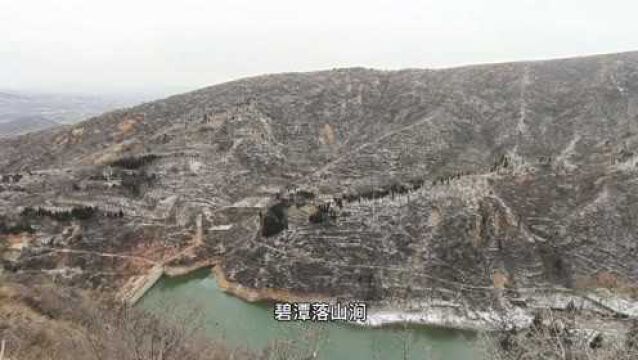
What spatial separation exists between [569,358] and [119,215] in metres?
55.7

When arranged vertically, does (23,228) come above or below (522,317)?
above

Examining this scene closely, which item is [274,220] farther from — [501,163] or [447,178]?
[501,163]

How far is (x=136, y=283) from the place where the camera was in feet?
177

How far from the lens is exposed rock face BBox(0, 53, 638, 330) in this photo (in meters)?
53.6

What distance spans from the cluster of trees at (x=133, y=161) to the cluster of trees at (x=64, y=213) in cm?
1096

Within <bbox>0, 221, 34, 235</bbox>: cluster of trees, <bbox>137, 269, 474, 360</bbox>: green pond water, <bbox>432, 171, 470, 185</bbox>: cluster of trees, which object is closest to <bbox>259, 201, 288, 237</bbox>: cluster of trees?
<bbox>137, 269, 474, 360</bbox>: green pond water

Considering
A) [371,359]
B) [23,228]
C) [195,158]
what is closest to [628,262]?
[371,359]

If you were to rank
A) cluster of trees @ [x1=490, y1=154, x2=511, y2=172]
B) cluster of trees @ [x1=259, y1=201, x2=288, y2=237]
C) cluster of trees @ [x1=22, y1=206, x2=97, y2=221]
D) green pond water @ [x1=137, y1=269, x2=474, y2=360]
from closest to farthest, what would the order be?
green pond water @ [x1=137, y1=269, x2=474, y2=360] → cluster of trees @ [x1=259, y1=201, x2=288, y2=237] → cluster of trees @ [x1=22, y1=206, x2=97, y2=221] → cluster of trees @ [x1=490, y1=154, x2=511, y2=172]

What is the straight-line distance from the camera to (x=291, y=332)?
42406 mm

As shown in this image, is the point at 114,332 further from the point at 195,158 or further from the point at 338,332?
the point at 195,158

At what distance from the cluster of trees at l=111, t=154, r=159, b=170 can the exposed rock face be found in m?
0.24

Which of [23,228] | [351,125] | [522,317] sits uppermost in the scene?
[351,125]

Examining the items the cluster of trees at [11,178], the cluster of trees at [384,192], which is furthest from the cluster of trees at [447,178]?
the cluster of trees at [11,178]

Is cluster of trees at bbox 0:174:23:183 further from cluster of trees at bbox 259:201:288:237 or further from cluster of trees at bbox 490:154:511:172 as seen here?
cluster of trees at bbox 490:154:511:172
